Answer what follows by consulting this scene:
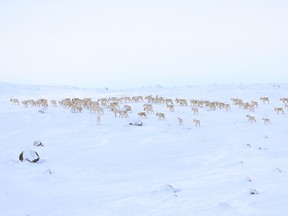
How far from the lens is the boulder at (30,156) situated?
16.1 m

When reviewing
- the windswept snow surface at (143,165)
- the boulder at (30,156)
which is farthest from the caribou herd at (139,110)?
the boulder at (30,156)

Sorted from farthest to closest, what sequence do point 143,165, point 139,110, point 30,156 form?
point 139,110 → point 143,165 → point 30,156

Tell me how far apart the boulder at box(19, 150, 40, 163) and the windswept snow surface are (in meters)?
0.20

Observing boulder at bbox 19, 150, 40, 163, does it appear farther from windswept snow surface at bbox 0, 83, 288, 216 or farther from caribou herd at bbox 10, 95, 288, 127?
caribou herd at bbox 10, 95, 288, 127

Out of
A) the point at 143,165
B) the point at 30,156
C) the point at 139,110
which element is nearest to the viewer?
the point at 30,156

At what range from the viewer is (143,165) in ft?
54.0

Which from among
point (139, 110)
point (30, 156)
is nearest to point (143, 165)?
point (30, 156)

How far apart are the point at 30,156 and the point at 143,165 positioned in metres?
4.28

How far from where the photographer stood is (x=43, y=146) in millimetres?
18609

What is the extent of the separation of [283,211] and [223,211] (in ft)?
4.58

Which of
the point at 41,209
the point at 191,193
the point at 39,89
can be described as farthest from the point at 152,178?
the point at 39,89

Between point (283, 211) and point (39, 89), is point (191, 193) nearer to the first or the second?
point (283, 211)

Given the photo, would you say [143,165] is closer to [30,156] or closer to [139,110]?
[30,156]

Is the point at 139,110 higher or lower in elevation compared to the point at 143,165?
higher
